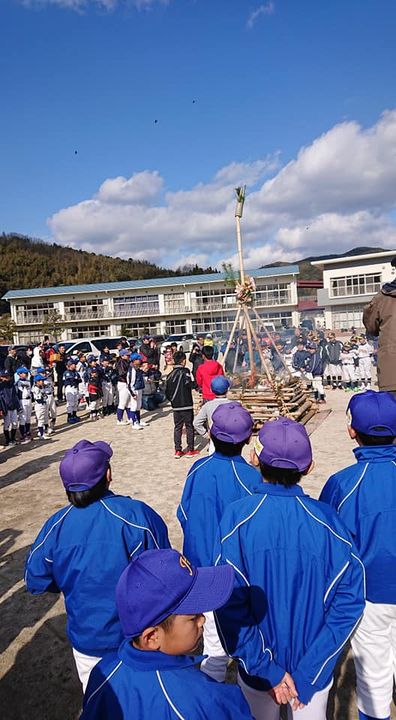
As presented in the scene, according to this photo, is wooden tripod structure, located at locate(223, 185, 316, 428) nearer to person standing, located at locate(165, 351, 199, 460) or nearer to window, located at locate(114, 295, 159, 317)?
person standing, located at locate(165, 351, 199, 460)

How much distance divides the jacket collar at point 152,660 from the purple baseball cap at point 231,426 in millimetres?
1678

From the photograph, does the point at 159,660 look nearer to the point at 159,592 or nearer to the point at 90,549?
the point at 159,592

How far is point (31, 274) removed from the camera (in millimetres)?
79375

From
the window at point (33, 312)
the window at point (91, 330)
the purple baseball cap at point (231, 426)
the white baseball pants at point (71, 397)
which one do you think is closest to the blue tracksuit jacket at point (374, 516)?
the purple baseball cap at point (231, 426)

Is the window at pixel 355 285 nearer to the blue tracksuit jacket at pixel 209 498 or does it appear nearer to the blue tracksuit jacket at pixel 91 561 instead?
the blue tracksuit jacket at pixel 209 498

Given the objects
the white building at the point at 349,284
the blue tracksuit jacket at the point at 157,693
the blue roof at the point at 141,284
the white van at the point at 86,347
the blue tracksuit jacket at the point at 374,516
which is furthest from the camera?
the blue roof at the point at 141,284

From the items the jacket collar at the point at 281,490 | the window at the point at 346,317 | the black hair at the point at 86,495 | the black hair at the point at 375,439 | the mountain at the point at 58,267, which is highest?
the mountain at the point at 58,267

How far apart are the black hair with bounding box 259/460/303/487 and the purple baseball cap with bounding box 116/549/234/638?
803mm

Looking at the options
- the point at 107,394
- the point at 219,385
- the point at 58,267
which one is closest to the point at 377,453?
the point at 219,385

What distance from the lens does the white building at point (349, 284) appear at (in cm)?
4134

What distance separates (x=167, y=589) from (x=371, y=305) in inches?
112

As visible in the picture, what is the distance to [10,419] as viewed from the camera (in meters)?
9.99

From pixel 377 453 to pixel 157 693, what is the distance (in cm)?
166

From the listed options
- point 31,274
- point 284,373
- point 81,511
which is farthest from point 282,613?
point 31,274
